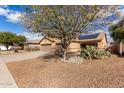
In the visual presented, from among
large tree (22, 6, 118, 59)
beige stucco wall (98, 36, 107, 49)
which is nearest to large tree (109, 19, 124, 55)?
beige stucco wall (98, 36, 107, 49)

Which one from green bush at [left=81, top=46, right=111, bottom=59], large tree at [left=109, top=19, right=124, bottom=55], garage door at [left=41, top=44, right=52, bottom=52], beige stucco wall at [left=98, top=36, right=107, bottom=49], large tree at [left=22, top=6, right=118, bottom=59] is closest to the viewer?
large tree at [left=22, top=6, right=118, bottom=59]

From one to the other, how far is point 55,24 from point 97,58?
3.62 metres

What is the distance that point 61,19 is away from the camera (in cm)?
976

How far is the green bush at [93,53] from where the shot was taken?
1130cm

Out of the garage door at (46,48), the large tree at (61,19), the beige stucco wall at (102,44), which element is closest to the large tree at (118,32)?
the beige stucco wall at (102,44)

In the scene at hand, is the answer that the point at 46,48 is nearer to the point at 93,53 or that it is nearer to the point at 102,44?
the point at 93,53

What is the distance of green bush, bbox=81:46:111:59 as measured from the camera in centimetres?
1130

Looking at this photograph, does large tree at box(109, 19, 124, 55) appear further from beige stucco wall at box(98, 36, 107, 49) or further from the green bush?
the green bush

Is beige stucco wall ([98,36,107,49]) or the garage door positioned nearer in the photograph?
beige stucco wall ([98,36,107,49])

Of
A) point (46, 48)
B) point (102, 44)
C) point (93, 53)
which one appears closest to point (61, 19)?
point (93, 53)

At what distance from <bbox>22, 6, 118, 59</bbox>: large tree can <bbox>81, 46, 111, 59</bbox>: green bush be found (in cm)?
142
